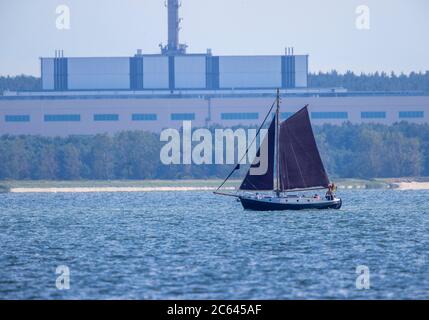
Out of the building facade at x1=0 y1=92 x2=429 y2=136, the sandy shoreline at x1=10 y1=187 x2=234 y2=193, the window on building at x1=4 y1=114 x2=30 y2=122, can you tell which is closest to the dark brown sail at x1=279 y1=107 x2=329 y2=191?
the sandy shoreline at x1=10 y1=187 x2=234 y2=193

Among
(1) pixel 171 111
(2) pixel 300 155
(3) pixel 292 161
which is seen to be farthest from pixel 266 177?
(1) pixel 171 111

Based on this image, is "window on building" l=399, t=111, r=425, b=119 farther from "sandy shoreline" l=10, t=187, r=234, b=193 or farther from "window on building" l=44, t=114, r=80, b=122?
"window on building" l=44, t=114, r=80, b=122

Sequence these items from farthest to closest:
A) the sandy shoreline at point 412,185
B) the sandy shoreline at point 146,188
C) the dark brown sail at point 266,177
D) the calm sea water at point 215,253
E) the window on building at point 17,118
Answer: the window on building at point 17,118, the sandy shoreline at point 146,188, the sandy shoreline at point 412,185, the dark brown sail at point 266,177, the calm sea water at point 215,253

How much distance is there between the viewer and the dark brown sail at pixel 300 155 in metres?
95.1

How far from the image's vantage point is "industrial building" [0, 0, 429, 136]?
18388cm

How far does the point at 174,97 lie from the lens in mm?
187250

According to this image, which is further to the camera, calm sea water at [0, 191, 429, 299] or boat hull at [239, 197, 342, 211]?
boat hull at [239, 197, 342, 211]

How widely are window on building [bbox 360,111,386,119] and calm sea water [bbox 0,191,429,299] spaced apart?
7981 cm

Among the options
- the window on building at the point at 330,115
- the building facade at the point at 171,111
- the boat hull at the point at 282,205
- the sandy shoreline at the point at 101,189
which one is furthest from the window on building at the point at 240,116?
the boat hull at the point at 282,205

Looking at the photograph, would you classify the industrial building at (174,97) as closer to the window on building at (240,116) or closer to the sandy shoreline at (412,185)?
the window on building at (240,116)

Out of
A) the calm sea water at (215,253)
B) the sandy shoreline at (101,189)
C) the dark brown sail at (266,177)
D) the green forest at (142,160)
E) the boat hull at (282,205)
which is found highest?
the dark brown sail at (266,177)

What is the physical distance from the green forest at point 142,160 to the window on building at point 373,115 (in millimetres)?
14391

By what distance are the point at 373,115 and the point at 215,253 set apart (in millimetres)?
124763

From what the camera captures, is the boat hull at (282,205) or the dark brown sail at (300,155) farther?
the boat hull at (282,205)
